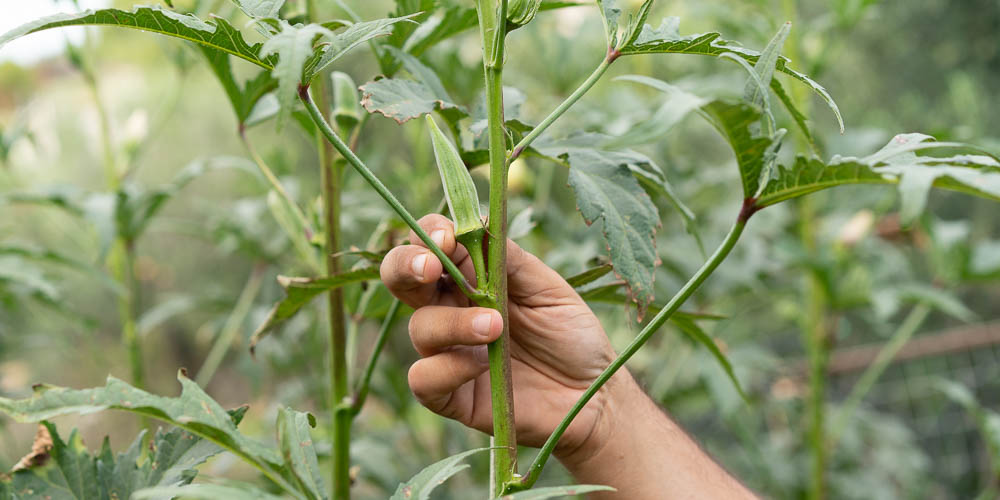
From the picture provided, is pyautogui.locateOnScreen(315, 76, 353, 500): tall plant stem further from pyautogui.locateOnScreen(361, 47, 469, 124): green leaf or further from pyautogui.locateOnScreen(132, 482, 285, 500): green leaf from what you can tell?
pyautogui.locateOnScreen(132, 482, 285, 500): green leaf

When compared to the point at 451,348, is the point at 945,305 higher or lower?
lower

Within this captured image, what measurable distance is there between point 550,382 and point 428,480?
0.22m

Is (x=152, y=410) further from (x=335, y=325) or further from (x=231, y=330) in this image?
(x=231, y=330)


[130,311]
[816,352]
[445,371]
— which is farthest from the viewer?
[816,352]

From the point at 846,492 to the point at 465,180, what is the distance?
151 centimetres

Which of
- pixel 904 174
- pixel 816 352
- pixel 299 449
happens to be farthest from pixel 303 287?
pixel 816 352

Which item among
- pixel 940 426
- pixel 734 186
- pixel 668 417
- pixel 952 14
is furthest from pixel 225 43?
pixel 952 14

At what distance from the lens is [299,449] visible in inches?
16.1

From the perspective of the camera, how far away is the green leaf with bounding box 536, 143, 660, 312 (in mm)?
471

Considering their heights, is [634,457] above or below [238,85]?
below

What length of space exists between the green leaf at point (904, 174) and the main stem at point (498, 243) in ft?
0.47

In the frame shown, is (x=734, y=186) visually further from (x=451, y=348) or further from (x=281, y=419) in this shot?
(x=281, y=419)

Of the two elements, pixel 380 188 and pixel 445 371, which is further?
pixel 445 371

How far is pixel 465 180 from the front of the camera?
1.52 ft
